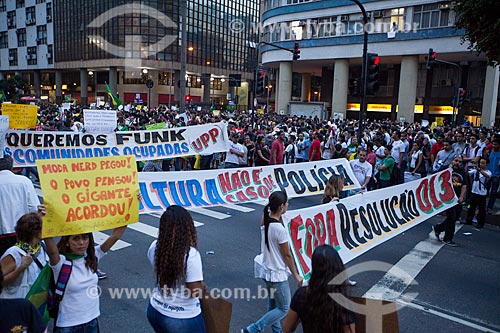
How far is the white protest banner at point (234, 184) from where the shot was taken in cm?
689

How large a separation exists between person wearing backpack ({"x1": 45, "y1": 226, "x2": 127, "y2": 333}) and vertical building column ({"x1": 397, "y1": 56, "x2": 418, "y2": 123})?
37.3m

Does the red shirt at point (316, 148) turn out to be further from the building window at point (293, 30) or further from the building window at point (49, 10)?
the building window at point (49, 10)

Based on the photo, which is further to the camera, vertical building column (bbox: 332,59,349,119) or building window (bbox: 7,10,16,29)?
building window (bbox: 7,10,16,29)

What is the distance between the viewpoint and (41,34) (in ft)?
244

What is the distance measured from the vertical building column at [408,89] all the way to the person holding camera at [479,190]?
28867mm

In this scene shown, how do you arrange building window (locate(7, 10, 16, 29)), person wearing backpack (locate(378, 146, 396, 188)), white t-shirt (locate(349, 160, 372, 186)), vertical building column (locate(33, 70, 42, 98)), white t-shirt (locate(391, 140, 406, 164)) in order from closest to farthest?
white t-shirt (locate(349, 160, 372, 186)) < person wearing backpack (locate(378, 146, 396, 188)) < white t-shirt (locate(391, 140, 406, 164)) < building window (locate(7, 10, 16, 29)) < vertical building column (locate(33, 70, 42, 98))

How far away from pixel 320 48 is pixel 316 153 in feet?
105

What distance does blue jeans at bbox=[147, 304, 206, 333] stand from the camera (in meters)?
3.10

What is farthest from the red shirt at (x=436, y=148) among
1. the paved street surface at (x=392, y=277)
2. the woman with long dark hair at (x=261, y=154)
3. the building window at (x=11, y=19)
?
the building window at (x=11, y=19)

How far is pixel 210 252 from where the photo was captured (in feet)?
24.6


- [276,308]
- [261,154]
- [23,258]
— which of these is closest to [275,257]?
[276,308]

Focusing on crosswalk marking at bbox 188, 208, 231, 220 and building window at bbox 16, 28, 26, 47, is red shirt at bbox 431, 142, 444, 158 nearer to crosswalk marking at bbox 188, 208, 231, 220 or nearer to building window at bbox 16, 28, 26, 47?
crosswalk marking at bbox 188, 208, 231, 220

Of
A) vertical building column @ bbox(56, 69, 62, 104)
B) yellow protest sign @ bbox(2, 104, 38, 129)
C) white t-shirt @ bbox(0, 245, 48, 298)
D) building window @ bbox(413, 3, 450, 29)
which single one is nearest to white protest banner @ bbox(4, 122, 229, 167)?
yellow protest sign @ bbox(2, 104, 38, 129)

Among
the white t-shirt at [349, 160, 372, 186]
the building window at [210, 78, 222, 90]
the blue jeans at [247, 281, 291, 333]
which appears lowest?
the blue jeans at [247, 281, 291, 333]
